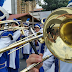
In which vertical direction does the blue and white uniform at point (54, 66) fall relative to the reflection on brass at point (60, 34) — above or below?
below

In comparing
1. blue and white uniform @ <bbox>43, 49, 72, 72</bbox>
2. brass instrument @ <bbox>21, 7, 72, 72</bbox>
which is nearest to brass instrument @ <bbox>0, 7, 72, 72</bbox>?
brass instrument @ <bbox>21, 7, 72, 72</bbox>

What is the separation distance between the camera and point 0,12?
3.31 metres

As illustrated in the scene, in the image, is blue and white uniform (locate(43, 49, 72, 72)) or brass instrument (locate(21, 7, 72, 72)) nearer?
brass instrument (locate(21, 7, 72, 72))

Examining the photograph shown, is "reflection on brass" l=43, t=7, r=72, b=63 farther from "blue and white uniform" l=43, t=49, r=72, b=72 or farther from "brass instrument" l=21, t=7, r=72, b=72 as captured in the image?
"blue and white uniform" l=43, t=49, r=72, b=72

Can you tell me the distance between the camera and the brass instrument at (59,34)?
102 cm

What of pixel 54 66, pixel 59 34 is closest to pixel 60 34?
pixel 59 34

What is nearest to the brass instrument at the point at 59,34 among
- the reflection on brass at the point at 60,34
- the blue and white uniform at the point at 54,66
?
the reflection on brass at the point at 60,34

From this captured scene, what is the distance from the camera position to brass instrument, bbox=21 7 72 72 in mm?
1018

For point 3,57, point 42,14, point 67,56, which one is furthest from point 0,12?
point 42,14

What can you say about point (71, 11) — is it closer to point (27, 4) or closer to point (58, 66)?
point (58, 66)

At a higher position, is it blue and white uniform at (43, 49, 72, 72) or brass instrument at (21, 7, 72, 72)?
brass instrument at (21, 7, 72, 72)

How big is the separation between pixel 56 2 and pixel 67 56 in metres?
19.5

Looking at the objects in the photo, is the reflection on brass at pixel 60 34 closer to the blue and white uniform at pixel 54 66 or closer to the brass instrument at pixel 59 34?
the brass instrument at pixel 59 34

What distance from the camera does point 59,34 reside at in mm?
1188
